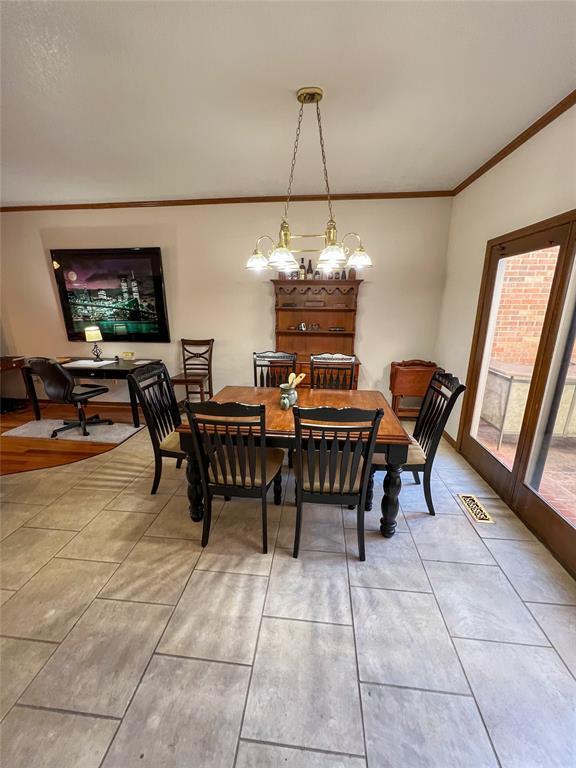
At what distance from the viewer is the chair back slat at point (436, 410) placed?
1.97 meters

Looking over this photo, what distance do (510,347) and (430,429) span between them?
1.07 m

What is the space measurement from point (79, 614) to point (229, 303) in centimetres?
340

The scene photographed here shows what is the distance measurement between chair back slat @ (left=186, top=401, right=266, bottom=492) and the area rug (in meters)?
2.08

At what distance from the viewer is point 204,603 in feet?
5.16

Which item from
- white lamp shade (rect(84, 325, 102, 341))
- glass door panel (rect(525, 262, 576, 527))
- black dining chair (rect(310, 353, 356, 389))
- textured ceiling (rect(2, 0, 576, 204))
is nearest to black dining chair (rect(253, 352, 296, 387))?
black dining chair (rect(310, 353, 356, 389))

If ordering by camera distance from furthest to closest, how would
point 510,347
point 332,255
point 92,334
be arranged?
point 92,334, point 510,347, point 332,255

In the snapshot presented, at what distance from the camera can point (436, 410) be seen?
2.23 m

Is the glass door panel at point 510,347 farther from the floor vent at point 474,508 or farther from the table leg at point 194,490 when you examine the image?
the table leg at point 194,490

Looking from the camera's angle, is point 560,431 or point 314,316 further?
point 314,316

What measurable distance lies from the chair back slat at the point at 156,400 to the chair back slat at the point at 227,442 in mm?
661

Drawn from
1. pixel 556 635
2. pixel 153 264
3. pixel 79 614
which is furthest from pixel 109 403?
pixel 556 635

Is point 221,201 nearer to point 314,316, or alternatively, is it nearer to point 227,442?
point 314,316

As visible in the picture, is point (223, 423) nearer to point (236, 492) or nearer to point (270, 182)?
point (236, 492)

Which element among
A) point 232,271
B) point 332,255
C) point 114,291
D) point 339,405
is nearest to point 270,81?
point 332,255
